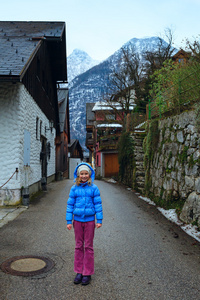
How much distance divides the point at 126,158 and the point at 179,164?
9.27 m

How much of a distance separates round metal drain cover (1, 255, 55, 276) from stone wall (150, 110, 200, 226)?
3.53 meters

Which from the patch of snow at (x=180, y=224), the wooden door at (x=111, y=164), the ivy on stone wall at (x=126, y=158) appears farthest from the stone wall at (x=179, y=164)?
the wooden door at (x=111, y=164)

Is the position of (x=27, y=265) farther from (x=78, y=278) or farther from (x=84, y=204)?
(x=84, y=204)

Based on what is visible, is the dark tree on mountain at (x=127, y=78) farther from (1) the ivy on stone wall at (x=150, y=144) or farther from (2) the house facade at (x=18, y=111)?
(1) the ivy on stone wall at (x=150, y=144)

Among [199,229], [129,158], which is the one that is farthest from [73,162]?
[199,229]

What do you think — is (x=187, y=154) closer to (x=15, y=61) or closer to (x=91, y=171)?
(x=91, y=171)

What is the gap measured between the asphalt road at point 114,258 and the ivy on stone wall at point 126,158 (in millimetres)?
7966

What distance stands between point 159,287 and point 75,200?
5.24ft

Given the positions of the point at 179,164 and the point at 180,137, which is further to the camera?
the point at 180,137

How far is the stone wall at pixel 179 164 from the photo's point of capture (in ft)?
23.2

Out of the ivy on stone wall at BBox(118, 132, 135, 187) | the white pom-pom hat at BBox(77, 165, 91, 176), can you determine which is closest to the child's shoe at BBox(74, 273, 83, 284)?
the white pom-pom hat at BBox(77, 165, 91, 176)

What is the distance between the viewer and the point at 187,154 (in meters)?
7.89

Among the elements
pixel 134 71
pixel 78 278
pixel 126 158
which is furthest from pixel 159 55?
pixel 78 278

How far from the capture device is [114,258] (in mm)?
4992
